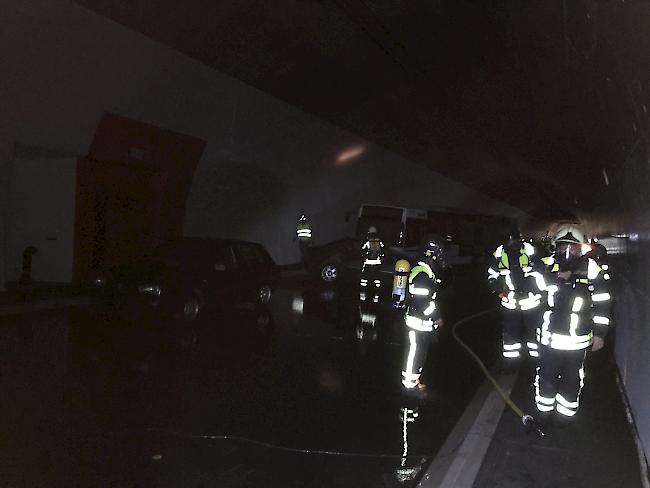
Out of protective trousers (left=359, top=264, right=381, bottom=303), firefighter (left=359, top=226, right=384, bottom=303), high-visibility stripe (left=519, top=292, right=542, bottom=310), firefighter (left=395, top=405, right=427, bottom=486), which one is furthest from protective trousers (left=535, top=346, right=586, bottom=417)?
protective trousers (left=359, top=264, right=381, bottom=303)

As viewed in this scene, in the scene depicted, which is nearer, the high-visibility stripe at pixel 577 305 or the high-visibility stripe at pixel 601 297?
the high-visibility stripe at pixel 577 305

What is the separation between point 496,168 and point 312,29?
77.1ft

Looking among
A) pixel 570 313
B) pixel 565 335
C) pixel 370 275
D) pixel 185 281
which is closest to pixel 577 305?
pixel 570 313

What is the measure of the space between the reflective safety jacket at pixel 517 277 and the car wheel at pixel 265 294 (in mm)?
7420

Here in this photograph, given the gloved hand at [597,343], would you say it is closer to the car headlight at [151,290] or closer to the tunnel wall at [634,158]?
the tunnel wall at [634,158]

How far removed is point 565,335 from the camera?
19.1 ft

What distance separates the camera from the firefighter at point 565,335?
5828mm

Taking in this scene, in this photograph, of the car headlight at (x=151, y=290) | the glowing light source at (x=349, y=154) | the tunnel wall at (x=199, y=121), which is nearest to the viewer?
the car headlight at (x=151, y=290)

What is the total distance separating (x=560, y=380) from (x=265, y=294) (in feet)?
33.6

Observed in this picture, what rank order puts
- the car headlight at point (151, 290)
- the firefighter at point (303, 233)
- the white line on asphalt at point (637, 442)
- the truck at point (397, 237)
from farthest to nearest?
the firefighter at point (303, 233) < the truck at point (397, 237) < the car headlight at point (151, 290) < the white line on asphalt at point (637, 442)

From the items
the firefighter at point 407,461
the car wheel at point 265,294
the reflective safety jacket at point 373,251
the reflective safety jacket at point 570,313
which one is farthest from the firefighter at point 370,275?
the reflective safety jacket at point 570,313

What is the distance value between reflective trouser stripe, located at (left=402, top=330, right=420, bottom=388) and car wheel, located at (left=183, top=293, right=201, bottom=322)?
599 centimetres

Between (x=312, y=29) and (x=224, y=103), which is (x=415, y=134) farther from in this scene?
(x=312, y=29)

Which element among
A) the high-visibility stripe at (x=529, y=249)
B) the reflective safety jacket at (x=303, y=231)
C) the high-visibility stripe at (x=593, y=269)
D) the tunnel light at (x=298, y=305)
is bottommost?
the tunnel light at (x=298, y=305)
